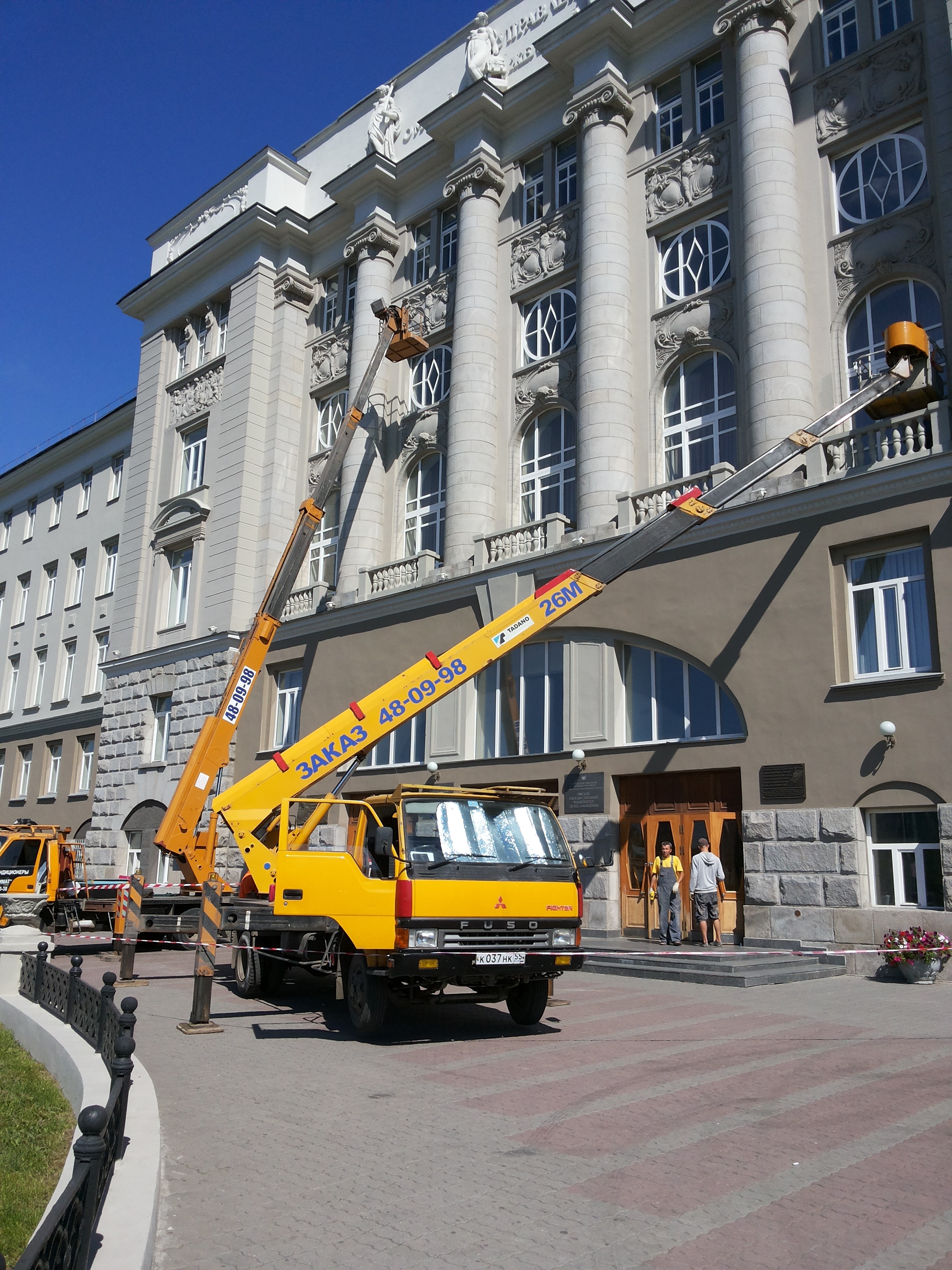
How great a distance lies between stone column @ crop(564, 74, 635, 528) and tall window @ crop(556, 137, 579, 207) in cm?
109

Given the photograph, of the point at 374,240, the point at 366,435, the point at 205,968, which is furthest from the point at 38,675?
the point at 205,968

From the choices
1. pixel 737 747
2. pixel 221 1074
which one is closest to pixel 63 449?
pixel 737 747

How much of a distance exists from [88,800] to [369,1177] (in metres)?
34.3

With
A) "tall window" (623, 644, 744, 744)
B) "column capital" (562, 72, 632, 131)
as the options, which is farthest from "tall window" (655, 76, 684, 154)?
"tall window" (623, 644, 744, 744)

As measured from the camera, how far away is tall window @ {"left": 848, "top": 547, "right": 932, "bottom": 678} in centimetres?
1603

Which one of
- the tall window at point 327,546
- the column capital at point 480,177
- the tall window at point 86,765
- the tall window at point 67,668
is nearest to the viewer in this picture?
the column capital at point 480,177

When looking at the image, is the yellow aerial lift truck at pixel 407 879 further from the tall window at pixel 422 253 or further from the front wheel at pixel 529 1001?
the tall window at pixel 422 253

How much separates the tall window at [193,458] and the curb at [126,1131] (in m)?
24.8

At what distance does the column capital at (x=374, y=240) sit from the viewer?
2905cm

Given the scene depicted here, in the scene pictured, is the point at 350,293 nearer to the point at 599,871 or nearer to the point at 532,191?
the point at 532,191

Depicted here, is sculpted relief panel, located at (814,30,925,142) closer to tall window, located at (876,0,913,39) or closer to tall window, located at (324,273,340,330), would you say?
tall window, located at (876,0,913,39)

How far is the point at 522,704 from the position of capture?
72.7 ft

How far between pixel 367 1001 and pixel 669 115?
21.2 m

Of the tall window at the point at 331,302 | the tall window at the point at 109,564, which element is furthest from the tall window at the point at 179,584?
the tall window at the point at 331,302
